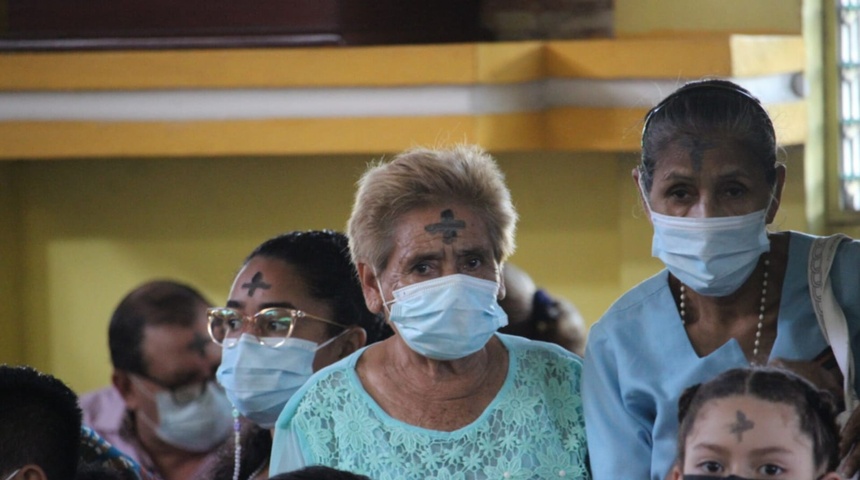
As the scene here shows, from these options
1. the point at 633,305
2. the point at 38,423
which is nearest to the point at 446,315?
the point at 633,305

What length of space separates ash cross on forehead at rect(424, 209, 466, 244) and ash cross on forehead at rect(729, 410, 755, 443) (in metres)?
0.75

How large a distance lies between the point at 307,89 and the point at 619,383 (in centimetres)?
336

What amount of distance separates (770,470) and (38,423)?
58.7 inches

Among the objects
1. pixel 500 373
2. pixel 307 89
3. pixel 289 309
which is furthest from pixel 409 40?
pixel 500 373

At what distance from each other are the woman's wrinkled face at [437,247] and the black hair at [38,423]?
0.73 metres

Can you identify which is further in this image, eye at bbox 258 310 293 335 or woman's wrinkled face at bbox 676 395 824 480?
eye at bbox 258 310 293 335

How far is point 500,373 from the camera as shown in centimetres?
300

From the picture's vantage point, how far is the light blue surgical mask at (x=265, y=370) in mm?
3338

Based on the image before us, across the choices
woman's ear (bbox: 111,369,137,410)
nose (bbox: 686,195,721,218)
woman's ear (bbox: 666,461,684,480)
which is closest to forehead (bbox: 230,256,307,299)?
nose (bbox: 686,195,721,218)

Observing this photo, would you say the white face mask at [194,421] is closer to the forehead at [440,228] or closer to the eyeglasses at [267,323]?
the eyeglasses at [267,323]

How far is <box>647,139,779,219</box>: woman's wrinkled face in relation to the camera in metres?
2.84

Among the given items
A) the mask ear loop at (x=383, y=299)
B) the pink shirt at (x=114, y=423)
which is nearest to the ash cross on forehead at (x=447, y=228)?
the mask ear loop at (x=383, y=299)

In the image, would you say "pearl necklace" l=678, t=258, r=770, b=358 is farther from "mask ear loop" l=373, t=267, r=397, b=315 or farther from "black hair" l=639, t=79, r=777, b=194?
"mask ear loop" l=373, t=267, r=397, b=315

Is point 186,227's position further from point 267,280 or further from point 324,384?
point 324,384
